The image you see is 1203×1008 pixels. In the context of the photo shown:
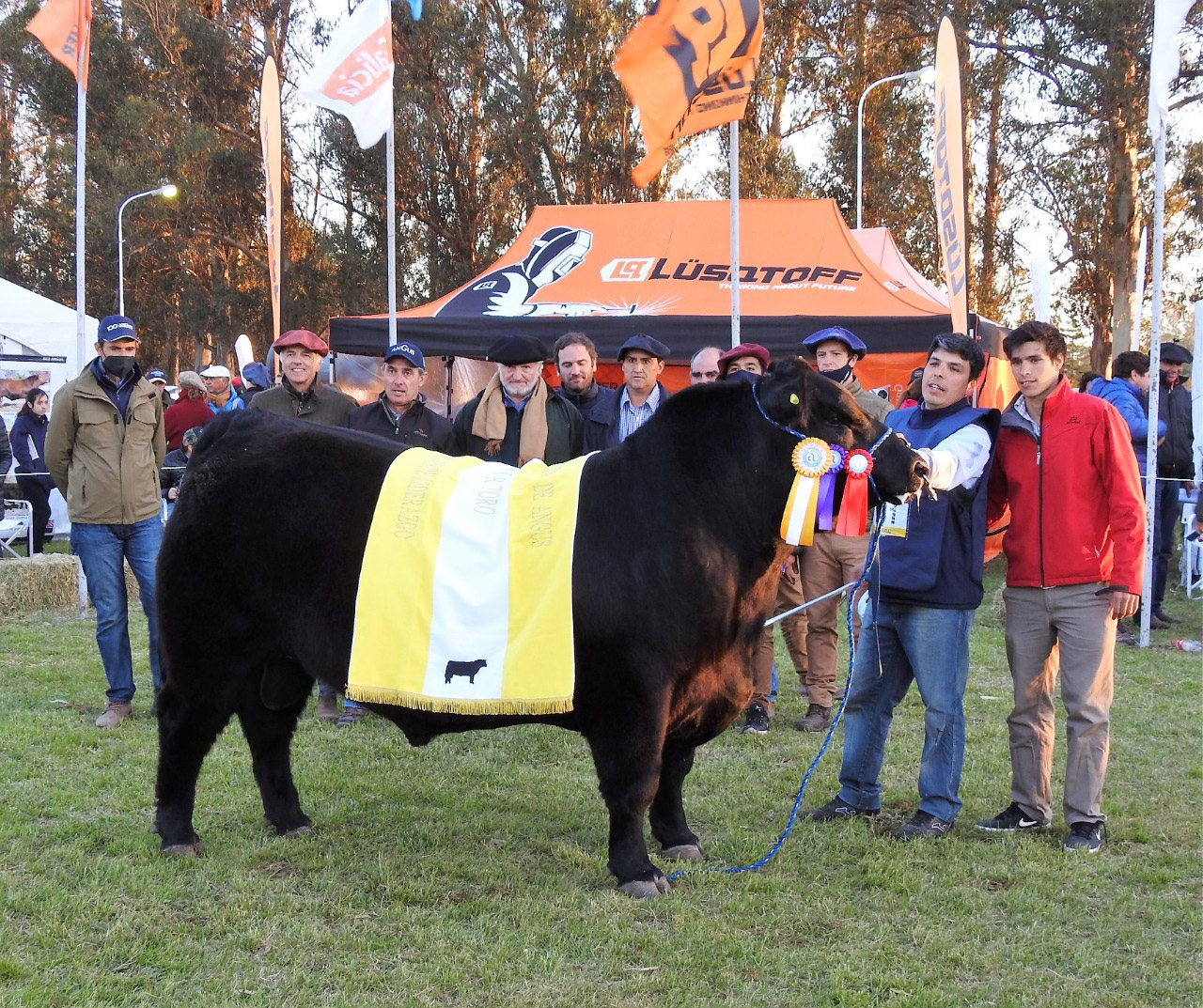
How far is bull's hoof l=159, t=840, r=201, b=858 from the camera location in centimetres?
416

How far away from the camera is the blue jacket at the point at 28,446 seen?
1330 centimetres

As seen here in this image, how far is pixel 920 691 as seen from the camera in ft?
15.1

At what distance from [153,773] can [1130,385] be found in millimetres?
8599

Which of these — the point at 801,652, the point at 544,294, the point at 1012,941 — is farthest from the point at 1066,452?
the point at 544,294

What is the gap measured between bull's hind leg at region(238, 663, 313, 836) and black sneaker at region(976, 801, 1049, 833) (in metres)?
2.89

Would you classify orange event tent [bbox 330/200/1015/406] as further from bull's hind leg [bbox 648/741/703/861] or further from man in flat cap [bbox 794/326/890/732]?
bull's hind leg [bbox 648/741/703/861]

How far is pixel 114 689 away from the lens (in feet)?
20.4

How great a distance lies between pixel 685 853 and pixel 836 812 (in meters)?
0.88

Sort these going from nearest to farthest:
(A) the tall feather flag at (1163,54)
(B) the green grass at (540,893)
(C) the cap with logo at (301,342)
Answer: (B) the green grass at (540,893), (C) the cap with logo at (301,342), (A) the tall feather flag at (1163,54)

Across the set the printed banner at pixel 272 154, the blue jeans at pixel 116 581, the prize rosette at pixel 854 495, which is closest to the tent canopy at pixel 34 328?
the printed banner at pixel 272 154

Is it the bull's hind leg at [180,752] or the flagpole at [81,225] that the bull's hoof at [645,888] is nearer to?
the bull's hind leg at [180,752]

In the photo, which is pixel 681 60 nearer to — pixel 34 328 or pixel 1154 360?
pixel 1154 360

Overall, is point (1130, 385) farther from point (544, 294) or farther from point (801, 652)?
point (544, 294)

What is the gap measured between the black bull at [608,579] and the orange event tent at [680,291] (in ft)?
24.7
